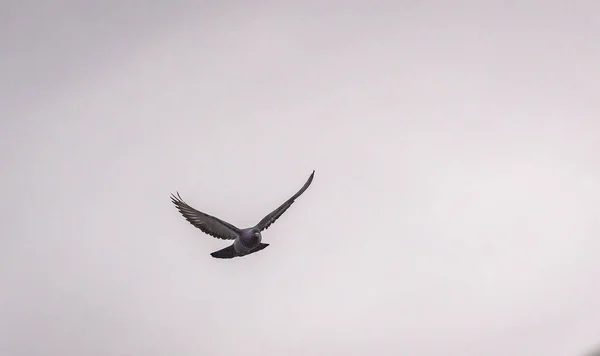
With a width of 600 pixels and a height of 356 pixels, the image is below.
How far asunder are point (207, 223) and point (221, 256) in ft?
7.28

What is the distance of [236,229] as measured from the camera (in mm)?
41344

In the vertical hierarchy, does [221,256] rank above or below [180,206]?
below

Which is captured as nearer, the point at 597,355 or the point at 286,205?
the point at 597,355

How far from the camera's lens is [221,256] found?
42.6 meters

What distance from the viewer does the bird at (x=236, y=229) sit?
4088cm

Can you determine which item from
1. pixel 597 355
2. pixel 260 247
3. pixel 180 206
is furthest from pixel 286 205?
pixel 597 355

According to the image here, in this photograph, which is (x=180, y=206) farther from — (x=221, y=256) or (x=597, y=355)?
(x=597, y=355)

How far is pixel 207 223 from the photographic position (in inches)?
1695

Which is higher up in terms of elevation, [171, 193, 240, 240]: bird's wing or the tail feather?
[171, 193, 240, 240]: bird's wing

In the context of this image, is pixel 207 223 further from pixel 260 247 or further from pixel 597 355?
pixel 597 355

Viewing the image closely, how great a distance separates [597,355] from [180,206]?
81.3 ft

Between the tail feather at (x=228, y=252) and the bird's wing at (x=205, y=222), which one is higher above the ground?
the bird's wing at (x=205, y=222)

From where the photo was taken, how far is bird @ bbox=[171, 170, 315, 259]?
40875 mm

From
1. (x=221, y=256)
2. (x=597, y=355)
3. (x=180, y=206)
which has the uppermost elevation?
(x=180, y=206)
